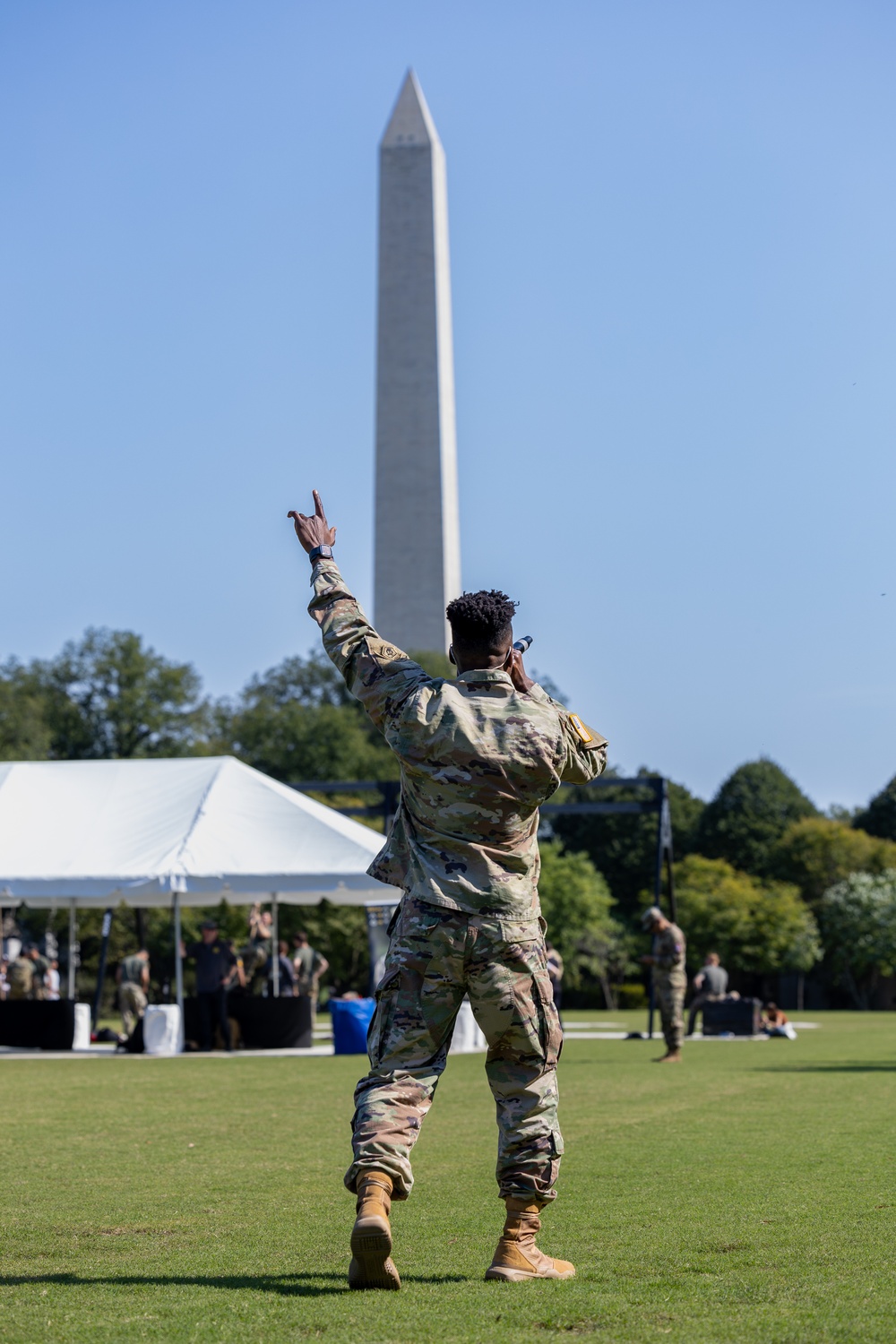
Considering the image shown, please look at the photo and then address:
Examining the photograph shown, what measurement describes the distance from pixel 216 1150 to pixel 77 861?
594 inches

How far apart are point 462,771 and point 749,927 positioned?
56.8 metres

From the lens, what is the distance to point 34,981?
95.3 feet

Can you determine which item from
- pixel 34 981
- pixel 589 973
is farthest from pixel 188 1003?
pixel 589 973

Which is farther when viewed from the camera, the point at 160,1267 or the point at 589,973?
the point at 589,973

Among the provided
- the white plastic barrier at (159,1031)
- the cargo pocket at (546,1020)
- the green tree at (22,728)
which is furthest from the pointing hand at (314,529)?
the green tree at (22,728)

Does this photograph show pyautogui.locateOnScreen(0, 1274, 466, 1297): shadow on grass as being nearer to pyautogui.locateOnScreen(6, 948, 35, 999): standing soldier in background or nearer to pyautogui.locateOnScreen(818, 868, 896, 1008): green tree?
pyautogui.locateOnScreen(6, 948, 35, 999): standing soldier in background

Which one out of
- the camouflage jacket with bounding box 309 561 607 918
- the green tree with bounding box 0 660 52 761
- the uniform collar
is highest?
the green tree with bounding box 0 660 52 761

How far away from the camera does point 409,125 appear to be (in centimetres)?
7169

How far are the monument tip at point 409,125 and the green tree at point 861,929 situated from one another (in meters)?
36.1

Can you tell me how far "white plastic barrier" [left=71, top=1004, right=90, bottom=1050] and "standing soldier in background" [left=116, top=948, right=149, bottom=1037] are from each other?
666 millimetres

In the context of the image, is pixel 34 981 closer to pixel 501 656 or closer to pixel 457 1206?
pixel 457 1206

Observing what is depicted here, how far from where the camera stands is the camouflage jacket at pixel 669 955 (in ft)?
69.2

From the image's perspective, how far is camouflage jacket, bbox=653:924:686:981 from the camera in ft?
69.2

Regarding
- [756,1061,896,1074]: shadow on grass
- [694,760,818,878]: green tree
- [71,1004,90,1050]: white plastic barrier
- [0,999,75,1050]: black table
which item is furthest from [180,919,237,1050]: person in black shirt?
[694,760,818,878]: green tree
